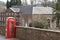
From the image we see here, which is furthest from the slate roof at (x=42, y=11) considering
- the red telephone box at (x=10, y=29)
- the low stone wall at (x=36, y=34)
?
the low stone wall at (x=36, y=34)

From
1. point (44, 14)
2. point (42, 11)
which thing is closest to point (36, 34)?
point (44, 14)

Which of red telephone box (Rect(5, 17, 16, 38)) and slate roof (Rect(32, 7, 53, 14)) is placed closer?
red telephone box (Rect(5, 17, 16, 38))

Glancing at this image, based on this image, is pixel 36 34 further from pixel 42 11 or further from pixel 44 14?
pixel 42 11

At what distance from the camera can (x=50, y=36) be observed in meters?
9.23

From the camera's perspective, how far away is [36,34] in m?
10.8

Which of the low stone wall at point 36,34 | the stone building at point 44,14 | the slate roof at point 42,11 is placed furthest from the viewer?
the slate roof at point 42,11

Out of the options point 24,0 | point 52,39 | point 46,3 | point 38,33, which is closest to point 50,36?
point 52,39

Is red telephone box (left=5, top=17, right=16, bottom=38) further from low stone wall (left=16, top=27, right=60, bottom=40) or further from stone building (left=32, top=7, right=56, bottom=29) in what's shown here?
stone building (left=32, top=7, right=56, bottom=29)

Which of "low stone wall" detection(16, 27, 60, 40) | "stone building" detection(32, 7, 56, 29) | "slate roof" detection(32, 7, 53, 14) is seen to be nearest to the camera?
"low stone wall" detection(16, 27, 60, 40)

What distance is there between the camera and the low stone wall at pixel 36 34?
893 cm

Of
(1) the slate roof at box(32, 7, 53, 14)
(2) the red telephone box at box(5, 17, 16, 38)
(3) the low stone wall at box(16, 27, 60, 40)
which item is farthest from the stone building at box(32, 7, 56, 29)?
(3) the low stone wall at box(16, 27, 60, 40)

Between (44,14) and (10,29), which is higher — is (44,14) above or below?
above

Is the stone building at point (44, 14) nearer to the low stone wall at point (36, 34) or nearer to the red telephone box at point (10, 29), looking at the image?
the red telephone box at point (10, 29)

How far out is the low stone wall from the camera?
352 inches
